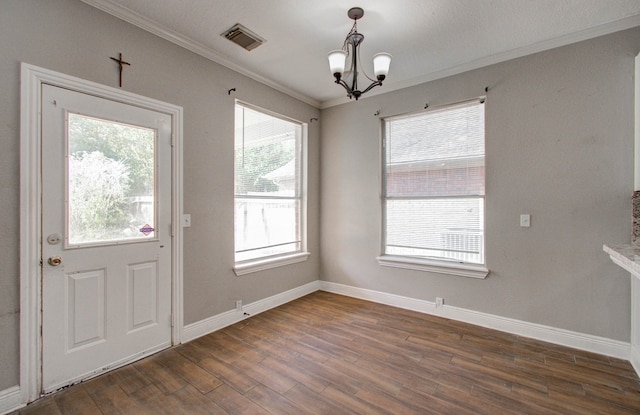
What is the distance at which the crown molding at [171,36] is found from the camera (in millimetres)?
2240

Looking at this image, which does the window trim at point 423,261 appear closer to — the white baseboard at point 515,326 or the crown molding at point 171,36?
the white baseboard at point 515,326

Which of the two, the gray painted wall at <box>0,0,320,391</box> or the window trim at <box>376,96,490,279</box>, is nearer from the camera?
the gray painted wall at <box>0,0,320,391</box>

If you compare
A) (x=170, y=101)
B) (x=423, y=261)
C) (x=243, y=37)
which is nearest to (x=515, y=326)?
(x=423, y=261)

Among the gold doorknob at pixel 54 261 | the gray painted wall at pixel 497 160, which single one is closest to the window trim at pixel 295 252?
the gray painted wall at pixel 497 160

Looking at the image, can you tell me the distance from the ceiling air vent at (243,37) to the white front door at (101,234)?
3.14 feet

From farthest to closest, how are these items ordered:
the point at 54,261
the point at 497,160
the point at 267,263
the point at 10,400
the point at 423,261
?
1. the point at 267,263
2. the point at 423,261
3. the point at 497,160
4. the point at 54,261
5. the point at 10,400

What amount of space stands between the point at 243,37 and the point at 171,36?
0.64 meters

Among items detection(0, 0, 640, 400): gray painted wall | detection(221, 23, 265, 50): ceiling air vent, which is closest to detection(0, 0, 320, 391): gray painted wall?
detection(0, 0, 640, 400): gray painted wall

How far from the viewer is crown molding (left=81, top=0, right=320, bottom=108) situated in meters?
2.24

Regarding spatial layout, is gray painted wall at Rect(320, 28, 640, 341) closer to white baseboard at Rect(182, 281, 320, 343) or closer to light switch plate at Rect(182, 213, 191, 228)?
white baseboard at Rect(182, 281, 320, 343)

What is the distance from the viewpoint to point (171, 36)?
262 cm

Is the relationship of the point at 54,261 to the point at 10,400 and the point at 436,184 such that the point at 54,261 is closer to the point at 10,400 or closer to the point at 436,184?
the point at 10,400

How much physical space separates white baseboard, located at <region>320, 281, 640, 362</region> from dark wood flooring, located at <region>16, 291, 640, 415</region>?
0.28 feet

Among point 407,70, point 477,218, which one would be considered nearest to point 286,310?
point 477,218
